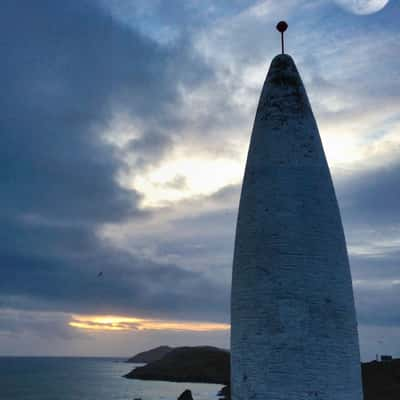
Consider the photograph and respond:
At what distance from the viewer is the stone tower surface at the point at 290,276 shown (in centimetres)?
1182

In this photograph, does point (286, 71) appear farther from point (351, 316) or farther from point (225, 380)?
point (225, 380)

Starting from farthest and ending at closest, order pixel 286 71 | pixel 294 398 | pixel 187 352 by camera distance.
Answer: pixel 187 352 → pixel 286 71 → pixel 294 398

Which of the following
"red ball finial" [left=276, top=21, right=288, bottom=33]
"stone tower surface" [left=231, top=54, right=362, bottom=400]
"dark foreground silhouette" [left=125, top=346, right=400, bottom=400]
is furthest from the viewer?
"dark foreground silhouette" [left=125, top=346, right=400, bottom=400]

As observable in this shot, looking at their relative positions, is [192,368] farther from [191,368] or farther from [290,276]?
[290,276]

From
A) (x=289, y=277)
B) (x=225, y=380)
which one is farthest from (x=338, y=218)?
(x=225, y=380)

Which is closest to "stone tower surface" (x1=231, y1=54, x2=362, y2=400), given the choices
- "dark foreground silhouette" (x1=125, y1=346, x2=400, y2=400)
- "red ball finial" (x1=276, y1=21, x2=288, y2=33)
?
"red ball finial" (x1=276, y1=21, x2=288, y2=33)

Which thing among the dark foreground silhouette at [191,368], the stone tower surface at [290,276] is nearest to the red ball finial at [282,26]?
the stone tower surface at [290,276]

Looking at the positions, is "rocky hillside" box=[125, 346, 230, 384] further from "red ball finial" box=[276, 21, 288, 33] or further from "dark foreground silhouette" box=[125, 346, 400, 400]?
"red ball finial" box=[276, 21, 288, 33]

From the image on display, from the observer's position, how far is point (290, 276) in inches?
478

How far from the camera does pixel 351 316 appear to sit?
12.6 m

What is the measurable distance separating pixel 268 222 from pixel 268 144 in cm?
195

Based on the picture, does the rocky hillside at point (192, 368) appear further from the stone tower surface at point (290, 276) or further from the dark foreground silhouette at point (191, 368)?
the stone tower surface at point (290, 276)

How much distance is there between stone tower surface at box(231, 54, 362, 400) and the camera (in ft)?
38.8

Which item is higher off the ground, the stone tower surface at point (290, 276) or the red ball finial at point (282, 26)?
the red ball finial at point (282, 26)
